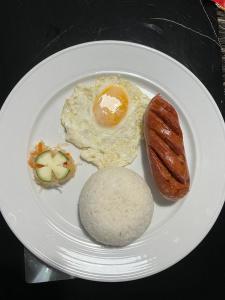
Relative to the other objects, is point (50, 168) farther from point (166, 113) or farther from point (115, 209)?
point (166, 113)

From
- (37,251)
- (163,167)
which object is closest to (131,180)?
(163,167)

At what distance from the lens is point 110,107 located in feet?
6.75

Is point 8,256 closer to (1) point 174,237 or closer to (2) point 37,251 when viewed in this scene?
(2) point 37,251

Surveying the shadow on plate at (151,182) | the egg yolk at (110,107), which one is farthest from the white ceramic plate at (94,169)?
the egg yolk at (110,107)

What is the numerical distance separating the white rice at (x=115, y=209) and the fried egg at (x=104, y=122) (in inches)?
5.9

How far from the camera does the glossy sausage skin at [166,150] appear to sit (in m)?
1.91

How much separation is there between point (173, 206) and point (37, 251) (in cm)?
78

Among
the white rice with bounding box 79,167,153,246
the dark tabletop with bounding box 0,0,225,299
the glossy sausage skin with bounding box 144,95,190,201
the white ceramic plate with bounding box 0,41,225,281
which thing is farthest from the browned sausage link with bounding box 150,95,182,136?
the dark tabletop with bounding box 0,0,225,299

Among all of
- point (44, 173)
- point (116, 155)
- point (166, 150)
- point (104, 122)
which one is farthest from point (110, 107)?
point (44, 173)

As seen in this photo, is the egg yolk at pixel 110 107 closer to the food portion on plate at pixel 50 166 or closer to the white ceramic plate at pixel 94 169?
the white ceramic plate at pixel 94 169

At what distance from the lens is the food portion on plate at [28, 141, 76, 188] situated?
1.99 meters

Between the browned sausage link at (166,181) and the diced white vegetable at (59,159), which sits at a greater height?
the browned sausage link at (166,181)

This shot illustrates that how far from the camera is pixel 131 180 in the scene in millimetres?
1980

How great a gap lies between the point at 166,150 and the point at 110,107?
0.40m
